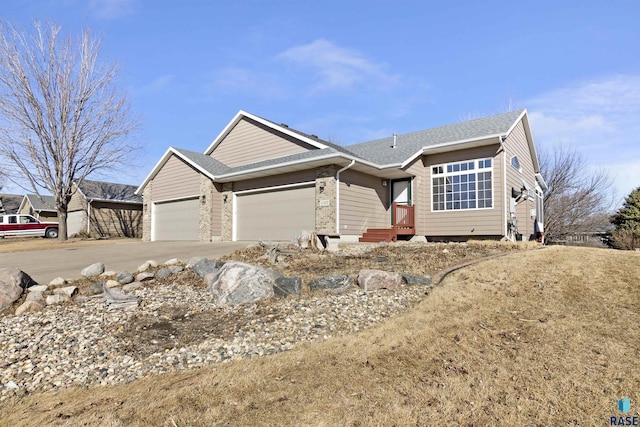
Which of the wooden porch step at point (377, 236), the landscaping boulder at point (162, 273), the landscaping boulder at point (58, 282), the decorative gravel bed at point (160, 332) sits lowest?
the decorative gravel bed at point (160, 332)

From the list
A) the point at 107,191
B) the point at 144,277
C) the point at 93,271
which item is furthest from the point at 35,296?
the point at 107,191

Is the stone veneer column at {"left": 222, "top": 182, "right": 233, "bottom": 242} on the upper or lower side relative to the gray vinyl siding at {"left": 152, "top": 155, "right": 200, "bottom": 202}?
lower

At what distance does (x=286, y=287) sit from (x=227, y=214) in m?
10.8

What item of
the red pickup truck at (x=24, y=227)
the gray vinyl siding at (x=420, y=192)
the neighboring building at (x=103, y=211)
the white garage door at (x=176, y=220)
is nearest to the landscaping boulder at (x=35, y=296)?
the white garage door at (x=176, y=220)

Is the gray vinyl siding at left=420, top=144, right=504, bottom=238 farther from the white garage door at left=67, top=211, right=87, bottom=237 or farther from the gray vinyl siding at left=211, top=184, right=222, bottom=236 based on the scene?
the white garage door at left=67, top=211, right=87, bottom=237

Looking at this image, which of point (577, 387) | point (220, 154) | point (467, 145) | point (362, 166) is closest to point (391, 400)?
point (577, 387)

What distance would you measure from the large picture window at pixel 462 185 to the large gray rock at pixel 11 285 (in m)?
12.8

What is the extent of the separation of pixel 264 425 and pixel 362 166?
11.0 m

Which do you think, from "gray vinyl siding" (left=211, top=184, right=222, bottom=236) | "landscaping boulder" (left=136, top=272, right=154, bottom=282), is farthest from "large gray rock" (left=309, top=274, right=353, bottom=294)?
"gray vinyl siding" (left=211, top=184, right=222, bottom=236)

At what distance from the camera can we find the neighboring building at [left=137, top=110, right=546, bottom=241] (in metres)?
12.7

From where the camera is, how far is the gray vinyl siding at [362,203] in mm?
12552

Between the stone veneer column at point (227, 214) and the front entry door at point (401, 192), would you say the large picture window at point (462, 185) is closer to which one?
the front entry door at point (401, 192)

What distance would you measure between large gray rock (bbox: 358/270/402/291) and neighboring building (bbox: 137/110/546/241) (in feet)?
19.9

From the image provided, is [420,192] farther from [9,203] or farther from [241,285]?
[9,203]
